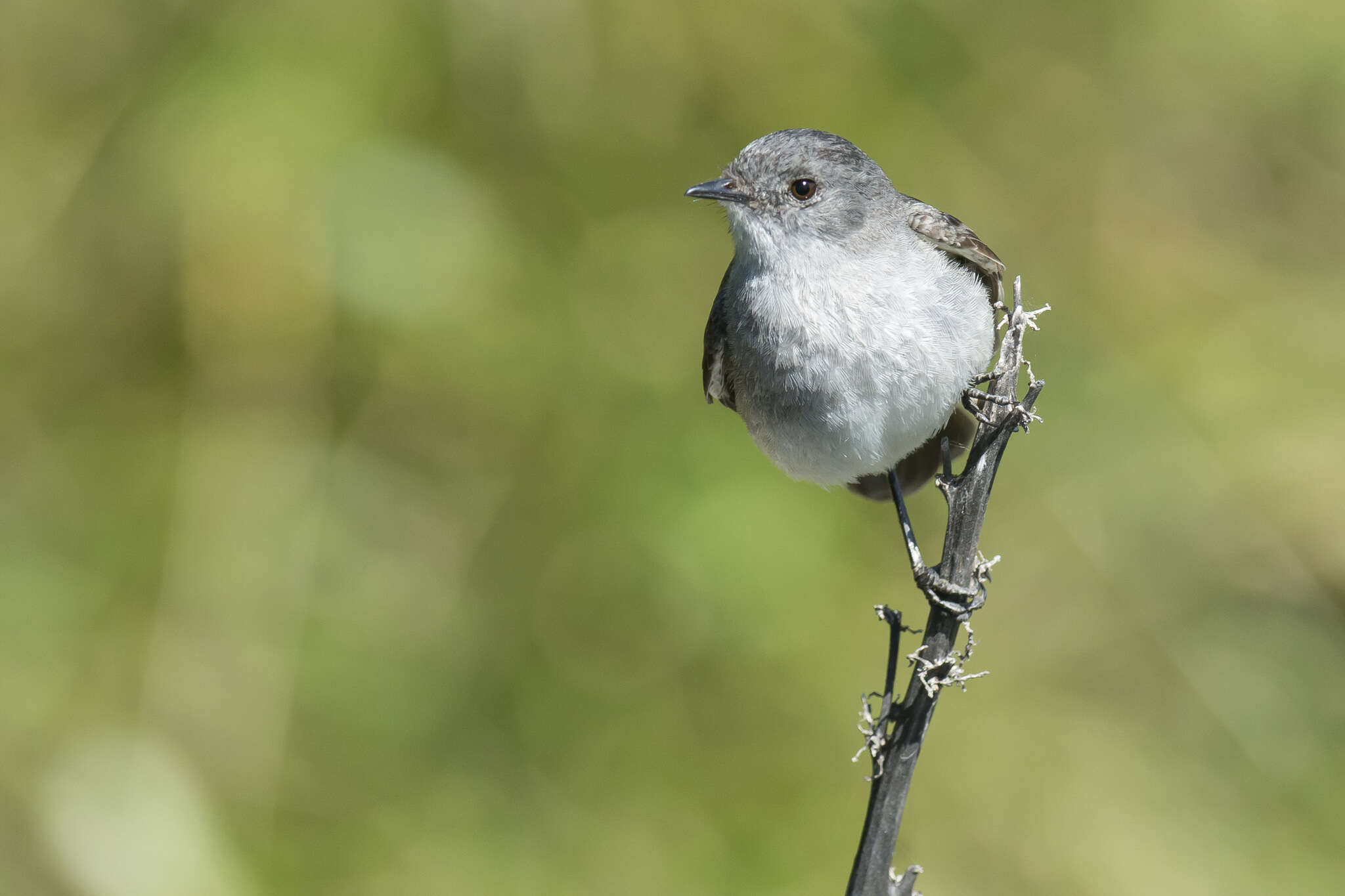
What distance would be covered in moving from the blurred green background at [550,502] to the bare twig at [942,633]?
175 centimetres

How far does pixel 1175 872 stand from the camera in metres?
4.44

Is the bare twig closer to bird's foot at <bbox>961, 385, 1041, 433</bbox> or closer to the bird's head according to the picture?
bird's foot at <bbox>961, 385, 1041, 433</bbox>

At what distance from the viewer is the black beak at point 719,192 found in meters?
3.26

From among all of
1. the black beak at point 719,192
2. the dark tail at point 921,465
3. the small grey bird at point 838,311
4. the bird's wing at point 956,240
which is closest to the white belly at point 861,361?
the small grey bird at point 838,311

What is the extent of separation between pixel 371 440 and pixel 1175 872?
145 inches

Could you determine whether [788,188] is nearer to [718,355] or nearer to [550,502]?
[718,355]

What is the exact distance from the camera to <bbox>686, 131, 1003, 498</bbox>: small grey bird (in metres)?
2.98

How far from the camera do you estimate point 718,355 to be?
11.3 feet

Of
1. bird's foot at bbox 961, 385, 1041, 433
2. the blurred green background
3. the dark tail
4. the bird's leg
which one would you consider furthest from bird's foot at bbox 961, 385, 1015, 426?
the blurred green background

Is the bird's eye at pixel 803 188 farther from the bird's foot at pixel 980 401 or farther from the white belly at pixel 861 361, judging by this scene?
the bird's foot at pixel 980 401

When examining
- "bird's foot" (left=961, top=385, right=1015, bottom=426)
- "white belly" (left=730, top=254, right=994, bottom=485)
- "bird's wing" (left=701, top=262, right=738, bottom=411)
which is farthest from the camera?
"bird's wing" (left=701, top=262, right=738, bottom=411)

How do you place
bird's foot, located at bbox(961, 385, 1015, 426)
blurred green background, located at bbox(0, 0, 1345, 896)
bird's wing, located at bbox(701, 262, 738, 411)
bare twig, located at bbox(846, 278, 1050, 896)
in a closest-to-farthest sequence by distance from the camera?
bare twig, located at bbox(846, 278, 1050, 896), bird's foot, located at bbox(961, 385, 1015, 426), bird's wing, located at bbox(701, 262, 738, 411), blurred green background, located at bbox(0, 0, 1345, 896)

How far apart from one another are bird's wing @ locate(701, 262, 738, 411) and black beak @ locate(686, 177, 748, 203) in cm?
22

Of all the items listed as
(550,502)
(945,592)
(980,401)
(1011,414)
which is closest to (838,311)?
(980,401)
